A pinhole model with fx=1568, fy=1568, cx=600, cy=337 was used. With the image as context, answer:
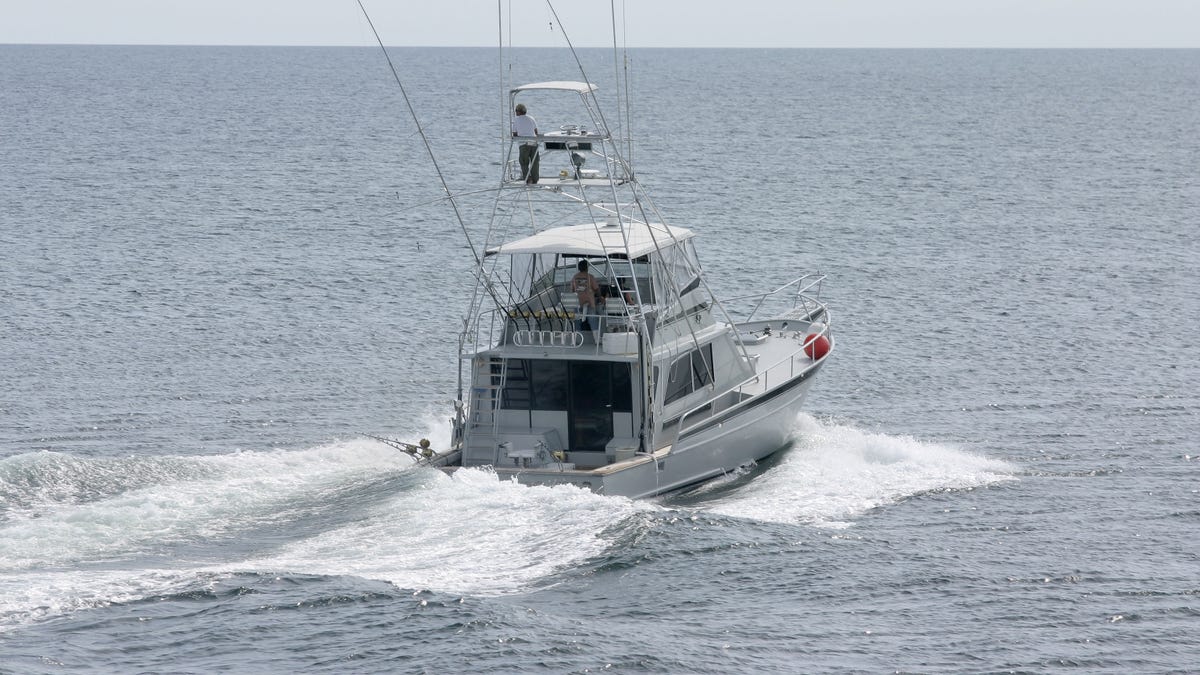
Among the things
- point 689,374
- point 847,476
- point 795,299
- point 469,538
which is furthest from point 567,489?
point 795,299

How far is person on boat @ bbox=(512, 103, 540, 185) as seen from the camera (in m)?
25.0

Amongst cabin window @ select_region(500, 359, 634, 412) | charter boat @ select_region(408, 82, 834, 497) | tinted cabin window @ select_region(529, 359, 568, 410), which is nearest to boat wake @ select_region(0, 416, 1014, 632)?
charter boat @ select_region(408, 82, 834, 497)

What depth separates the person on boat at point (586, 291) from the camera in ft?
83.7

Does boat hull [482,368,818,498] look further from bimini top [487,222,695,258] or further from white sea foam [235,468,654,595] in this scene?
bimini top [487,222,695,258]

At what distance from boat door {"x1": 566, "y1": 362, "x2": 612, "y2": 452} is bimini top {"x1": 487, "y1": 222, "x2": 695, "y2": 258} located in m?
1.85

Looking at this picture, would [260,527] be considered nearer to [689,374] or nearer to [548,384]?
[548,384]

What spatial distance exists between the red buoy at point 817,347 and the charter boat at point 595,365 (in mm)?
2311

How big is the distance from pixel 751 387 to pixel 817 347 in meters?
2.38

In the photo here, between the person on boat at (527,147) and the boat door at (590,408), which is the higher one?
the person on boat at (527,147)

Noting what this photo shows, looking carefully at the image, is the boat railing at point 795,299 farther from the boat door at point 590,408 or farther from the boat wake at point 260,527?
the boat wake at point 260,527

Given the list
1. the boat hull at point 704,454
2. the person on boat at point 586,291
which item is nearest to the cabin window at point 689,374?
the boat hull at point 704,454

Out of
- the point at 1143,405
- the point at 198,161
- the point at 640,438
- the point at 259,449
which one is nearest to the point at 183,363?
the point at 259,449

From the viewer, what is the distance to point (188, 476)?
78.0ft

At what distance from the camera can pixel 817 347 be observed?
1167 inches
